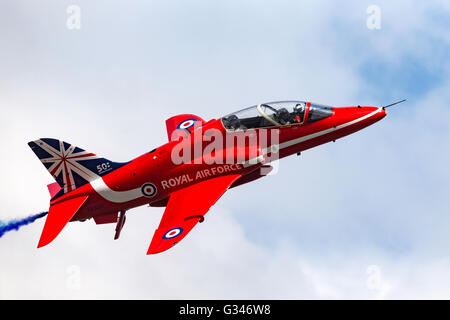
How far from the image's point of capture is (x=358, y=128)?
30172 mm

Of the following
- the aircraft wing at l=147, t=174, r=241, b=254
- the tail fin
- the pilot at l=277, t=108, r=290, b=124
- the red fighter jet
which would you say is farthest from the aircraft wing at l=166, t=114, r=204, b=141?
the pilot at l=277, t=108, r=290, b=124

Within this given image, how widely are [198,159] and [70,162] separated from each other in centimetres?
552

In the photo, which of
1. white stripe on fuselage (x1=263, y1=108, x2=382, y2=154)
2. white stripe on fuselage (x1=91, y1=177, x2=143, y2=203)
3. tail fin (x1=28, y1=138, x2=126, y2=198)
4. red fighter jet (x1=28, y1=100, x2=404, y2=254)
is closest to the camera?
red fighter jet (x1=28, y1=100, x2=404, y2=254)

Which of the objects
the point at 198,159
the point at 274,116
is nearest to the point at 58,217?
the point at 198,159

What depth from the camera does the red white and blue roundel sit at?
2753cm

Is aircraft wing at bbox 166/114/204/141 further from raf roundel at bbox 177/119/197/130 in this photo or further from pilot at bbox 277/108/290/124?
pilot at bbox 277/108/290/124

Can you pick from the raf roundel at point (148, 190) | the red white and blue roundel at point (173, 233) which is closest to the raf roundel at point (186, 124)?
the raf roundel at point (148, 190)

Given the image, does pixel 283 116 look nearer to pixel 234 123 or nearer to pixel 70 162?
pixel 234 123

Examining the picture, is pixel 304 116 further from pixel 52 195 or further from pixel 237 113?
pixel 52 195

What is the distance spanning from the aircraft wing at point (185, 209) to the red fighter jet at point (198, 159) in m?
0.05

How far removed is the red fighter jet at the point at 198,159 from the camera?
97.3 feet

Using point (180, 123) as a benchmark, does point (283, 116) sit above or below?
above

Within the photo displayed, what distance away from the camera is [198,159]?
29859mm

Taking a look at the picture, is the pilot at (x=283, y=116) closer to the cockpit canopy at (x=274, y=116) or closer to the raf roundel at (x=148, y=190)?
the cockpit canopy at (x=274, y=116)
